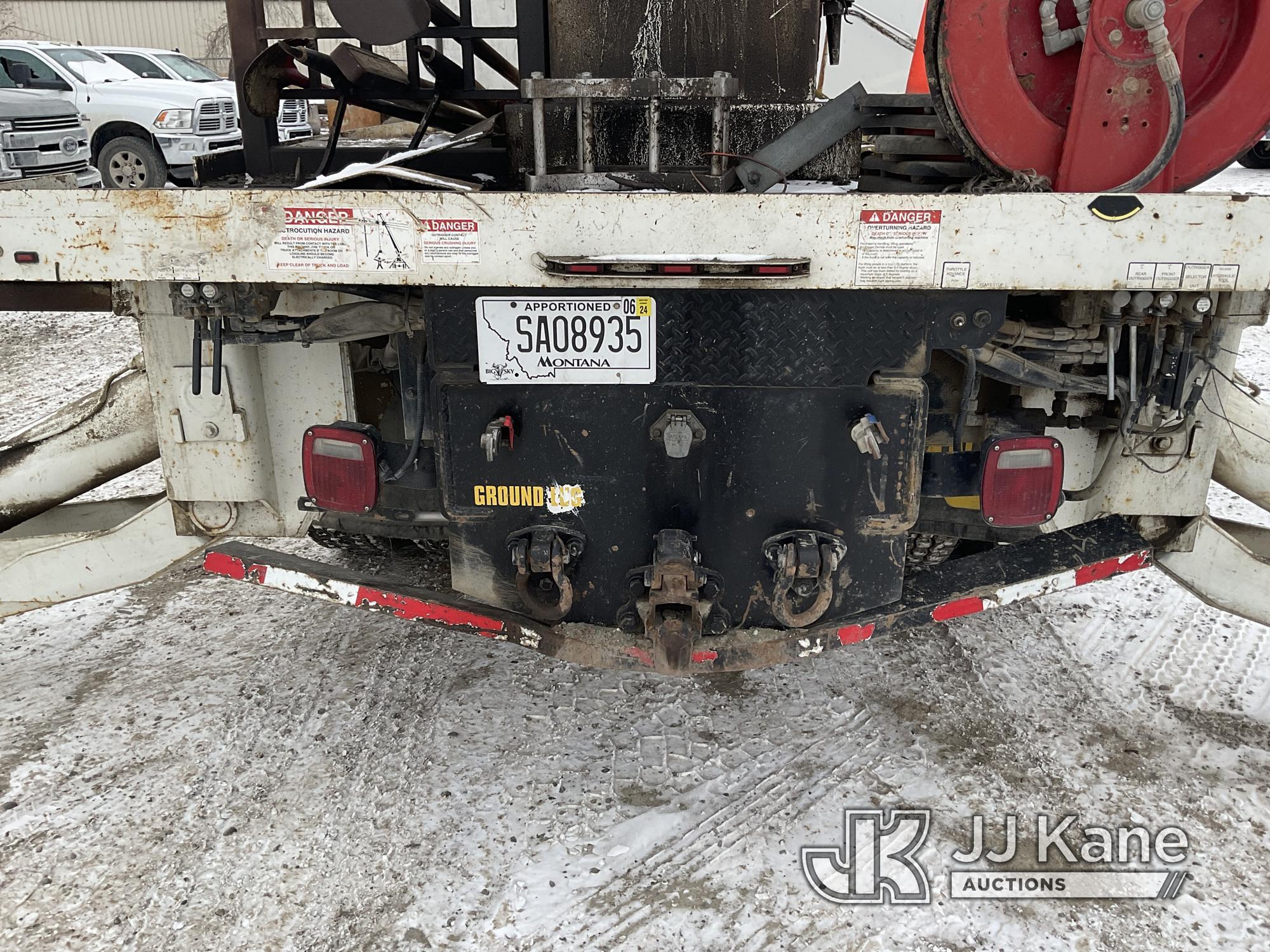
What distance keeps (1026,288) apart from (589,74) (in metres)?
1.52

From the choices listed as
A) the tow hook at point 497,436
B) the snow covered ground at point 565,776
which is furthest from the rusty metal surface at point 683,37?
the snow covered ground at point 565,776

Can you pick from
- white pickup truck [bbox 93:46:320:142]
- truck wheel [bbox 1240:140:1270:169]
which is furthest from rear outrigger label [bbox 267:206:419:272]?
truck wheel [bbox 1240:140:1270:169]

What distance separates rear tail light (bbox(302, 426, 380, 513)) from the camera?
8.25 feet

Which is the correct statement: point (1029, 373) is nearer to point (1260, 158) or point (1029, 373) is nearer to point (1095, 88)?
point (1095, 88)

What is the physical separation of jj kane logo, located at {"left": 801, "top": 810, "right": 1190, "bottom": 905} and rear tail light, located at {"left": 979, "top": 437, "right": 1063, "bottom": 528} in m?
0.86

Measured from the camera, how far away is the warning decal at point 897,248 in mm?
2100

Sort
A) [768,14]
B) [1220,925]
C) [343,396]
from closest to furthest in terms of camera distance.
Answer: [1220,925] → [343,396] → [768,14]

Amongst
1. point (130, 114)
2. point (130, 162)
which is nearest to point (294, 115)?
point (130, 114)

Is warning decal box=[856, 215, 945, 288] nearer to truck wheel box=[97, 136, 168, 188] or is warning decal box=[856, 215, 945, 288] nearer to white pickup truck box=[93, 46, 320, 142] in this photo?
white pickup truck box=[93, 46, 320, 142]

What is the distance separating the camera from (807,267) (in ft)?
6.98

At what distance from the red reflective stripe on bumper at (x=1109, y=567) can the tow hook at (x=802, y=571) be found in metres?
0.69

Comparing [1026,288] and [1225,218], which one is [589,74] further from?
[1225,218]

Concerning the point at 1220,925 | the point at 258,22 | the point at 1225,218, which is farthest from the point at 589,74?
the point at 1220,925

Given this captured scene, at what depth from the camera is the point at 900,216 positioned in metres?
2.10
